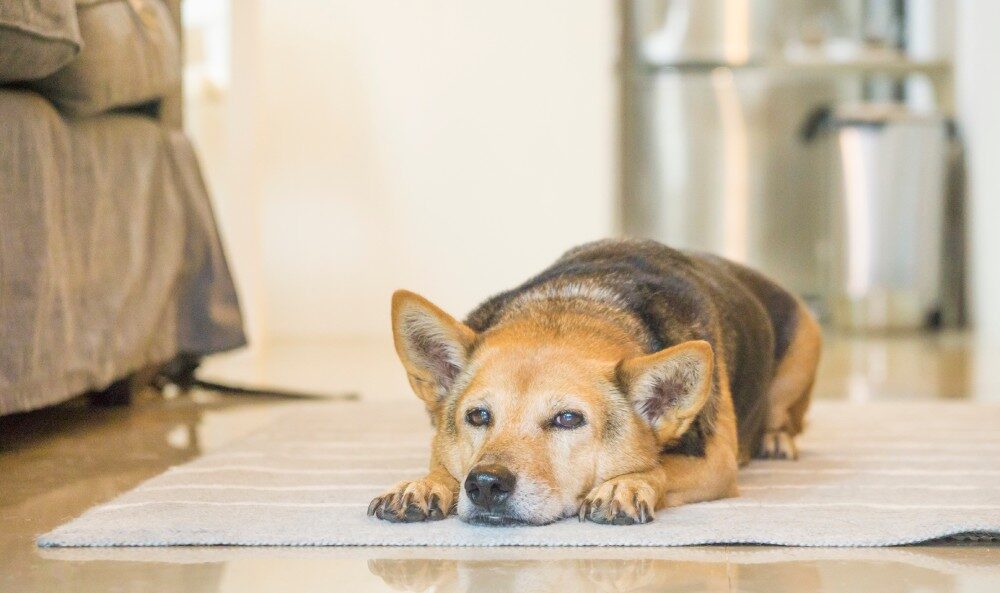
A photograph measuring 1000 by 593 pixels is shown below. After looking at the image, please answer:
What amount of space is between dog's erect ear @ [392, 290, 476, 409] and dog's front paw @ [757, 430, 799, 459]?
0.90 m

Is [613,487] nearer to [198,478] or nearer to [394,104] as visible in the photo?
[198,478]

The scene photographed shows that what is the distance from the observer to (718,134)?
7.86m

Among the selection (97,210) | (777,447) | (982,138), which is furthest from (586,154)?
(777,447)

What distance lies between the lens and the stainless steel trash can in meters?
7.38

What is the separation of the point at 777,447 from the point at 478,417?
992 millimetres

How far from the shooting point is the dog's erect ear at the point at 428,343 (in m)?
2.05

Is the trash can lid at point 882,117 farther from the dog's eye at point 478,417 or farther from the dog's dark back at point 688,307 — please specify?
the dog's eye at point 478,417

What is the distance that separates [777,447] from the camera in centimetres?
272

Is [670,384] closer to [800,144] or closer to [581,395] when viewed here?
[581,395]

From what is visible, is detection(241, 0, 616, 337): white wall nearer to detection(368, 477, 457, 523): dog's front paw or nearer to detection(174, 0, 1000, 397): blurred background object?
detection(174, 0, 1000, 397): blurred background object

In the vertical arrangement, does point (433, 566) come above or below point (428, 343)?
below

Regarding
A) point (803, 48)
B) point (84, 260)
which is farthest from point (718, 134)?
point (84, 260)

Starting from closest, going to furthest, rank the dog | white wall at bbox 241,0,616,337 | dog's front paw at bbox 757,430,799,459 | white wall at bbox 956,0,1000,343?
the dog < dog's front paw at bbox 757,430,799,459 < white wall at bbox 241,0,616,337 < white wall at bbox 956,0,1000,343

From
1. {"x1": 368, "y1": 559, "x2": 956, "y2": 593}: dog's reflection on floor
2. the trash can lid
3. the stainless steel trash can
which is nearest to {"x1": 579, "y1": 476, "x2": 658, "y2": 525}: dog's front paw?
{"x1": 368, "y1": 559, "x2": 956, "y2": 593}: dog's reflection on floor
